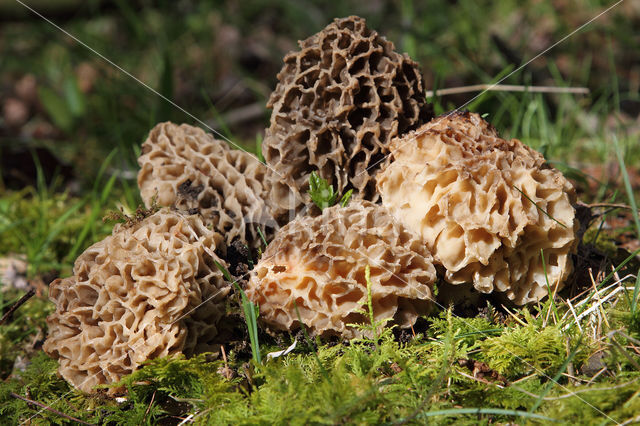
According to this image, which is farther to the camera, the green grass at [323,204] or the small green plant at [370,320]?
the small green plant at [370,320]

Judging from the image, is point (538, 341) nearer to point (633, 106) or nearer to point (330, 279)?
point (330, 279)

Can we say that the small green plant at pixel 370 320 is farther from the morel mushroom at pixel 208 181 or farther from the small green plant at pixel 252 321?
the morel mushroom at pixel 208 181

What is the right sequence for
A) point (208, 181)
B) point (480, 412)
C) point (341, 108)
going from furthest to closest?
1. point (208, 181)
2. point (341, 108)
3. point (480, 412)

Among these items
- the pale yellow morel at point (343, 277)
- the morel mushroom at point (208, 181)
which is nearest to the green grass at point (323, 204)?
the pale yellow morel at point (343, 277)

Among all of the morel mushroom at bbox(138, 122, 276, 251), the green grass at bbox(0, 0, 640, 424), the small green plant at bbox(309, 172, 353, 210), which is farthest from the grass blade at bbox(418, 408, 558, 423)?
the morel mushroom at bbox(138, 122, 276, 251)

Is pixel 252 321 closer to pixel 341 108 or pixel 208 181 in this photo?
pixel 208 181

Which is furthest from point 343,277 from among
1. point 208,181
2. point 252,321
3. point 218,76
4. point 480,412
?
point 218,76
